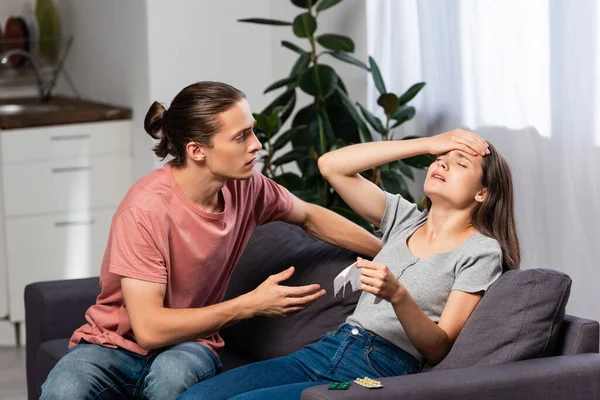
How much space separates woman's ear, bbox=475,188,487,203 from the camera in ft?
8.02

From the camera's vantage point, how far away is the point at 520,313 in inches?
89.8

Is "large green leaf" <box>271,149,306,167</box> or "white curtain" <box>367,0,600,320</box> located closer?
"white curtain" <box>367,0,600,320</box>

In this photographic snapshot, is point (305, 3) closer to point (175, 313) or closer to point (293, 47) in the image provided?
point (293, 47)

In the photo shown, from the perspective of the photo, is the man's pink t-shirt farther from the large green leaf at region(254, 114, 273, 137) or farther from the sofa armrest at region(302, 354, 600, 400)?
the large green leaf at region(254, 114, 273, 137)

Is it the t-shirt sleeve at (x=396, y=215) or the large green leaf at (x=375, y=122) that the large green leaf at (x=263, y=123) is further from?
the t-shirt sleeve at (x=396, y=215)

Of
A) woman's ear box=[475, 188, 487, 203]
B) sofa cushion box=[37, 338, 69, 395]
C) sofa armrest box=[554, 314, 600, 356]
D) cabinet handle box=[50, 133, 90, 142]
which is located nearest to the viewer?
sofa armrest box=[554, 314, 600, 356]

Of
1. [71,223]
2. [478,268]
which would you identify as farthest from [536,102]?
[71,223]

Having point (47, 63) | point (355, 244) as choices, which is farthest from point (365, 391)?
point (47, 63)

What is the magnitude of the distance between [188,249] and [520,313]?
81 cm

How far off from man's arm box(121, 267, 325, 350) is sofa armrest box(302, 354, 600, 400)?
36cm

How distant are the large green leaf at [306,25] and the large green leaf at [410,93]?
1.44 feet

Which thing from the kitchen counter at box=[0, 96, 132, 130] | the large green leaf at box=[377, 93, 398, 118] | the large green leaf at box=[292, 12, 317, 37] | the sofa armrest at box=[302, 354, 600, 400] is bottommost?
the sofa armrest at box=[302, 354, 600, 400]

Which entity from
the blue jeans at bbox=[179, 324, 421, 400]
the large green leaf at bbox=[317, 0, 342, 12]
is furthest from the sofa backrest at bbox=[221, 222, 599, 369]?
the large green leaf at bbox=[317, 0, 342, 12]

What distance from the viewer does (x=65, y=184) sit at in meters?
4.77
